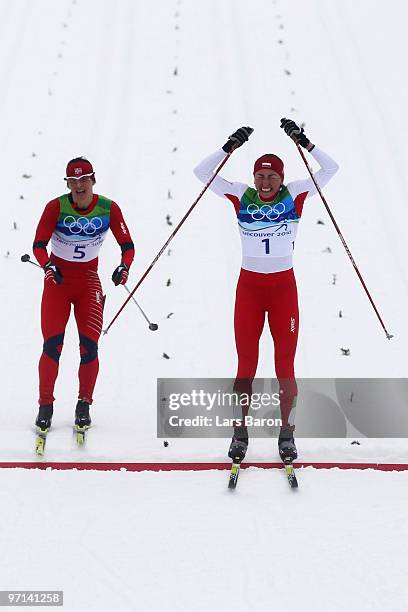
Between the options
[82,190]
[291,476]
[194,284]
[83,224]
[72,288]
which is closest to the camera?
[291,476]

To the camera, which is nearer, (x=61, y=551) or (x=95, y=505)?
(x=61, y=551)

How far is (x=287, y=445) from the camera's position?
5797mm

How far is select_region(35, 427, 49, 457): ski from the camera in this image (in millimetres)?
5863

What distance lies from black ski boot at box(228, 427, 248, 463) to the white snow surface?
194mm

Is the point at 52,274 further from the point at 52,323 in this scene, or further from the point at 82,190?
the point at 82,190

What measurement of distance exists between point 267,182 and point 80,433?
7.96 ft

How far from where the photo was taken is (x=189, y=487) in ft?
18.3

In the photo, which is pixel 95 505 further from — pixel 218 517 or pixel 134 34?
pixel 134 34

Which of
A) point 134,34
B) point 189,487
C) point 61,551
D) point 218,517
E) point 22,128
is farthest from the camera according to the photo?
point 134,34

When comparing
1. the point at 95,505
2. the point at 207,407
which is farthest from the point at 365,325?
the point at 95,505

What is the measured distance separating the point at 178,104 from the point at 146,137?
119cm

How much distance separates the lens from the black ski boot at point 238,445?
569 centimetres

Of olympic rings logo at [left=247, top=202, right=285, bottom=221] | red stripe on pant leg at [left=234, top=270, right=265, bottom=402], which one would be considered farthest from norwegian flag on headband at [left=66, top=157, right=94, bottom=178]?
red stripe on pant leg at [left=234, top=270, right=265, bottom=402]

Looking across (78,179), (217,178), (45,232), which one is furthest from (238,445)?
(78,179)
